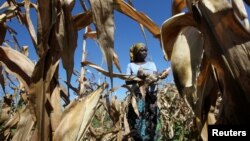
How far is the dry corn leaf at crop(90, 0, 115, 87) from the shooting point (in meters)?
0.82

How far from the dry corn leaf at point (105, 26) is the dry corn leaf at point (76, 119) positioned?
20 centimetres

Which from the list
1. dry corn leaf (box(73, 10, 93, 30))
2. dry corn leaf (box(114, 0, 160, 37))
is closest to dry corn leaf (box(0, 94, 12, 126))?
dry corn leaf (box(73, 10, 93, 30))

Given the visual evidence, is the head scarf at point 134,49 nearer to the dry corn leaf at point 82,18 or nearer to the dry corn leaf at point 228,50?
the dry corn leaf at point 82,18

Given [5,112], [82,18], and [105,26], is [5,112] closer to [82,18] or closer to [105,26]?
[82,18]

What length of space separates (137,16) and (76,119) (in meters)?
0.34

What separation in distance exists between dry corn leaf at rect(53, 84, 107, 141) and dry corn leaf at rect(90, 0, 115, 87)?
0.20 metres

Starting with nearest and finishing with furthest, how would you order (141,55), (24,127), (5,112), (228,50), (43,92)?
(228,50) → (43,92) → (24,127) → (5,112) → (141,55)

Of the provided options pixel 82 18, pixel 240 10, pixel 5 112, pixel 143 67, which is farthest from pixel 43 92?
pixel 143 67

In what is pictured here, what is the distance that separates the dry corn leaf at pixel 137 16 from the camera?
104cm

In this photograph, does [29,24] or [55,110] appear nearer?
[55,110]

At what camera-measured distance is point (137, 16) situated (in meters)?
1.06

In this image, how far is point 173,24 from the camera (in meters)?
0.99

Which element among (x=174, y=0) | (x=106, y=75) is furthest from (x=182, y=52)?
(x=106, y=75)

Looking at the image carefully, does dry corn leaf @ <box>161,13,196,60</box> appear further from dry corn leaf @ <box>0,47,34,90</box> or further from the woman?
the woman
